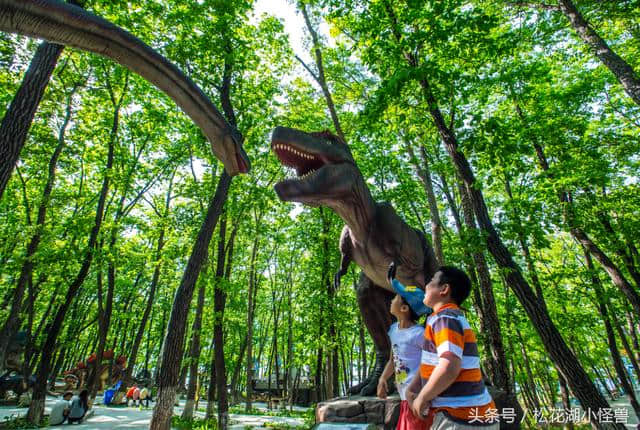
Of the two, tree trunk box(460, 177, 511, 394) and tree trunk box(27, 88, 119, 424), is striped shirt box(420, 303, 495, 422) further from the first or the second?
tree trunk box(27, 88, 119, 424)

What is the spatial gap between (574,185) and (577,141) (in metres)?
1.72

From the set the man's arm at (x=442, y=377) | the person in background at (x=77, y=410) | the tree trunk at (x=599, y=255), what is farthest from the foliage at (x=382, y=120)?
the man's arm at (x=442, y=377)

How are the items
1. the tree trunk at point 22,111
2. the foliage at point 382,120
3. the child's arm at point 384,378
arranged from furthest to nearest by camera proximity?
the foliage at point 382,120 < the tree trunk at point 22,111 < the child's arm at point 384,378

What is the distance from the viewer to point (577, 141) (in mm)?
10406

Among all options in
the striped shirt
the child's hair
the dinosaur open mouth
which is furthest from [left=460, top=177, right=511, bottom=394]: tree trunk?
the striped shirt

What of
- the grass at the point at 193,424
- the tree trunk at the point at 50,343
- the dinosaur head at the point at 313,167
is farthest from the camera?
the grass at the point at 193,424

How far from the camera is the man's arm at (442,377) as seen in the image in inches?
70.8

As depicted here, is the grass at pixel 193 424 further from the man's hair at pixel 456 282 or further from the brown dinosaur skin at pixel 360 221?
the man's hair at pixel 456 282

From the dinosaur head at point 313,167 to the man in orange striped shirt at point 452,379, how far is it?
1.58m

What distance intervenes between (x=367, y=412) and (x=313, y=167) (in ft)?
8.26

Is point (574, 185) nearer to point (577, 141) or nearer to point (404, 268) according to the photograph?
point (577, 141)

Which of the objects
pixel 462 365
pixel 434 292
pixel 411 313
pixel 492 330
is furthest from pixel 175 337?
pixel 492 330

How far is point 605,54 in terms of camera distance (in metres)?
7.12

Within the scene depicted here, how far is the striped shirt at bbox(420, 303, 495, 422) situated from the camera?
74.1 inches
